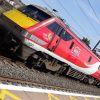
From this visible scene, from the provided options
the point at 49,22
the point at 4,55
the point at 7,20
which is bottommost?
the point at 4,55

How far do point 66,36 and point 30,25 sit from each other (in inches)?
121

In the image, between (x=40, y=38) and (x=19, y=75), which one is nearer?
(x=19, y=75)

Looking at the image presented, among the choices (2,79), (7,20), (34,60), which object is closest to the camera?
(2,79)

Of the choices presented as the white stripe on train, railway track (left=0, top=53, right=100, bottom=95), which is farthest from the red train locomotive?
railway track (left=0, top=53, right=100, bottom=95)

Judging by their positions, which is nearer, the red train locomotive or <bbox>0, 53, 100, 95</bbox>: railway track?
<bbox>0, 53, 100, 95</bbox>: railway track

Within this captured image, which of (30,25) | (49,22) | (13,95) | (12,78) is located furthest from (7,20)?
(13,95)

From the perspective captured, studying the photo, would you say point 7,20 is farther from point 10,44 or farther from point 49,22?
point 49,22

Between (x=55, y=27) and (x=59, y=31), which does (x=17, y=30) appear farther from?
(x=59, y=31)

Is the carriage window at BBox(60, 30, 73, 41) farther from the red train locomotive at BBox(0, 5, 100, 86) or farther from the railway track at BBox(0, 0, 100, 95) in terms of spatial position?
the railway track at BBox(0, 0, 100, 95)

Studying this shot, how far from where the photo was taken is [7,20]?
1350cm

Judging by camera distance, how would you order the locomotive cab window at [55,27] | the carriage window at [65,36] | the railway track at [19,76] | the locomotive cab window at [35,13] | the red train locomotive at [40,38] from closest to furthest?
1. the railway track at [19,76]
2. the red train locomotive at [40,38]
3. the locomotive cab window at [35,13]
4. the locomotive cab window at [55,27]
5. the carriage window at [65,36]

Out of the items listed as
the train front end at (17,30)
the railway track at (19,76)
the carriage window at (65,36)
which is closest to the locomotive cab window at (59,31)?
the carriage window at (65,36)

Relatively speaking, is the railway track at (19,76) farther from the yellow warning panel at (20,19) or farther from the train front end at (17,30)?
the yellow warning panel at (20,19)

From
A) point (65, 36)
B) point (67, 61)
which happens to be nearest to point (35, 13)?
point (65, 36)
